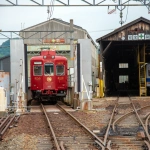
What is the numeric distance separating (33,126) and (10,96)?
6.87 metres

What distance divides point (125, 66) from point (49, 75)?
30253 mm

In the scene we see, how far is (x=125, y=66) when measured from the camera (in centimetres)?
5178

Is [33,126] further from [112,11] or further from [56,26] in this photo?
[56,26]

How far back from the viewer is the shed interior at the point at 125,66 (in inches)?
1298

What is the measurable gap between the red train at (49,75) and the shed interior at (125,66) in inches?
350

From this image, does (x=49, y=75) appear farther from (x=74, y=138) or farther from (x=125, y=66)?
(x=125, y=66)

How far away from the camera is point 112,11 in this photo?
17.0m

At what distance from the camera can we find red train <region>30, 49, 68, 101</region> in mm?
22609

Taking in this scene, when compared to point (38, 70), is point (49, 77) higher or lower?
lower

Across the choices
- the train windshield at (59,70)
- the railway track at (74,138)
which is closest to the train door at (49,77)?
the train windshield at (59,70)

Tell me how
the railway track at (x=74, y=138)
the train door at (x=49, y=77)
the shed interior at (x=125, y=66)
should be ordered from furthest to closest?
the shed interior at (x=125, y=66)
the train door at (x=49, y=77)
the railway track at (x=74, y=138)

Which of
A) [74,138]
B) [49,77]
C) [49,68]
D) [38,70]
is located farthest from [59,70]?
[74,138]

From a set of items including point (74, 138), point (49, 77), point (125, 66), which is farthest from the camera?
point (125, 66)

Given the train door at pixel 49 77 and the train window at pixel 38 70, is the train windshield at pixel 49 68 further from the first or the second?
the train window at pixel 38 70
